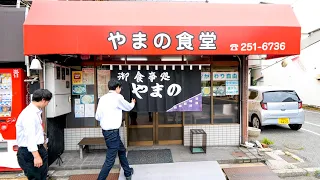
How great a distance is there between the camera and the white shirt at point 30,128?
11.0 ft

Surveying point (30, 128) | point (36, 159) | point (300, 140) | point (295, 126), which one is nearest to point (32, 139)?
point (30, 128)

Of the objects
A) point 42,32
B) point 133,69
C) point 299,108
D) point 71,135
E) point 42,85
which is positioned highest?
point 42,32

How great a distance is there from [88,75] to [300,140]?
Result: 843cm

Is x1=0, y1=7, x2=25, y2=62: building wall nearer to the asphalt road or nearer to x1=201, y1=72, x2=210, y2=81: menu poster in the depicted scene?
x1=201, y1=72, x2=210, y2=81: menu poster

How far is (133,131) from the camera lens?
22.7ft

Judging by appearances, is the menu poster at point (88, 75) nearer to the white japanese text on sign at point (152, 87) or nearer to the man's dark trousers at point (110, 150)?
the white japanese text on sign at point (152, 87)

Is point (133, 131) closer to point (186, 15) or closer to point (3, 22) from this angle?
point (186, 15)

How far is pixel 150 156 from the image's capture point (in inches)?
238

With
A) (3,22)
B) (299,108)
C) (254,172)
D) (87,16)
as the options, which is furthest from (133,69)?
(299,108)

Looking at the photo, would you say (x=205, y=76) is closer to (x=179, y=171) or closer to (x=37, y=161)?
(x=179, y=171)

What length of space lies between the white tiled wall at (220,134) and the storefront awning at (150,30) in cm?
283

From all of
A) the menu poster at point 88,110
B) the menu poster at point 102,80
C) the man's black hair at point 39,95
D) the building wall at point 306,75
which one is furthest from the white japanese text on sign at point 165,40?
the building wall at point 306,75

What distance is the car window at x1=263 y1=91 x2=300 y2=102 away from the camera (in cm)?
885

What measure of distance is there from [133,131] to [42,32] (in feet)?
13.2
